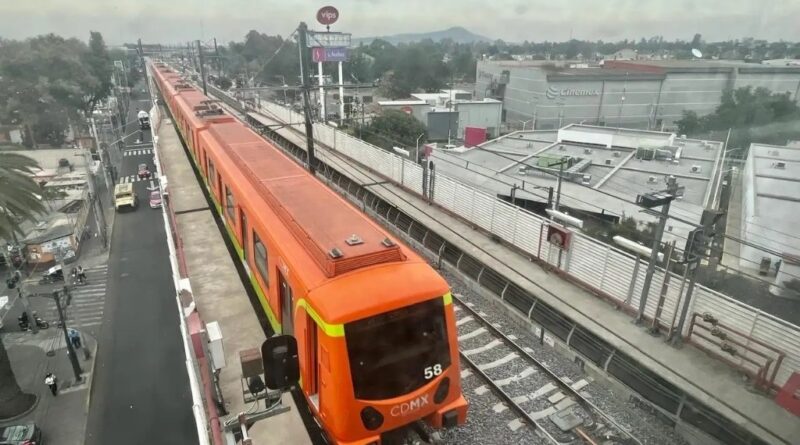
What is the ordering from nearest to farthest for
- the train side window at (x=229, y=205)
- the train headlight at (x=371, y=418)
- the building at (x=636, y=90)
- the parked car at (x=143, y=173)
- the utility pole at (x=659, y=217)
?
the train headlight at (x=371, y=418)
the utility pole at (x=659, y=217)
the train side window at (x=229, y=205)
the building at (x=636, y=90)
the parked car at (x=143, y=173)

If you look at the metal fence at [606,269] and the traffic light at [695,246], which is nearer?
the metal fence at [606,269]

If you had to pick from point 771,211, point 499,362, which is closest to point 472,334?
point 499,362

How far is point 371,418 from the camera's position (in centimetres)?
530

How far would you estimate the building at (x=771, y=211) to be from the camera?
9.89 m

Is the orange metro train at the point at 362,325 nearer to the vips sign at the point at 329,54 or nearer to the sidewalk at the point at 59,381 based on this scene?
the sidewalk at the point at 59,381

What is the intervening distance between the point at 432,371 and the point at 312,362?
4.87 feet

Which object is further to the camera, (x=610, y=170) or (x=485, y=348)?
(x=610, y=170)

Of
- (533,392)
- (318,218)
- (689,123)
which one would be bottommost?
(533,392)

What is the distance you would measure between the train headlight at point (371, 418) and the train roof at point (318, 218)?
1.63m

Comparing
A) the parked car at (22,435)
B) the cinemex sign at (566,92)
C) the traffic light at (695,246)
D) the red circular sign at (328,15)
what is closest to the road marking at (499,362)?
the traffic light at (695,246)

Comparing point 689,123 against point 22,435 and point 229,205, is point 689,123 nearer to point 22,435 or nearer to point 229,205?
point 229,205

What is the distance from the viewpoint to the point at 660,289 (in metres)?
9.39

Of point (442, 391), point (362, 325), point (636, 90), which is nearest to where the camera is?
point (362, 325)

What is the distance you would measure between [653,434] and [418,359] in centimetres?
493
